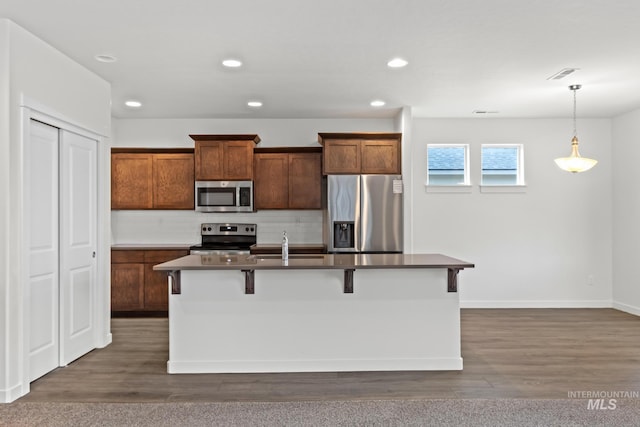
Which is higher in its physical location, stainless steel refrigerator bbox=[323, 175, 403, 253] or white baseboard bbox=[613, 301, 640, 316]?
stainless steel refrigerator bbox=[323, 175, 403, 253]

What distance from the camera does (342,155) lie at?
5895mm

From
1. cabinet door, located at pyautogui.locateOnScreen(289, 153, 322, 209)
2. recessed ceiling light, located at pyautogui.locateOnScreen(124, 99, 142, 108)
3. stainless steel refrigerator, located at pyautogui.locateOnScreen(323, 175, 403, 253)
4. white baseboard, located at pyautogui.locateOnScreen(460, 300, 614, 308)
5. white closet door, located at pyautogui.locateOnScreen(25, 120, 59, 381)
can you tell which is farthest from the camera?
white baseboard, located at pyautogui.locateOnScreen(460, 300, 614, 308)

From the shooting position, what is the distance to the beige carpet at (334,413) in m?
2.82

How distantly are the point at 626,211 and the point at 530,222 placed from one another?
1201mm

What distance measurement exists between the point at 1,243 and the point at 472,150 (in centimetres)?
555

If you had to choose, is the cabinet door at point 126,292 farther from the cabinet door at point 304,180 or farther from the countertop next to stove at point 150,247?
the cabinet door at point 304,180

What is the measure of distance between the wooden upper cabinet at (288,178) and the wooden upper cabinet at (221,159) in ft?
0.75

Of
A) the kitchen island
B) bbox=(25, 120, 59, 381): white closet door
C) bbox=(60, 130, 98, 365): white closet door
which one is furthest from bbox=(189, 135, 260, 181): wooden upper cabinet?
the kitchen island

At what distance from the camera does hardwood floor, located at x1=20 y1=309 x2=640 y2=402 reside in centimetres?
328

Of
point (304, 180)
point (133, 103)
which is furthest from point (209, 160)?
point (304, 180)

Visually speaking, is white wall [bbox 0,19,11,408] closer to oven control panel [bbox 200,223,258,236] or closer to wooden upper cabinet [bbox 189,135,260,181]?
wooden upper cabinet [bbox 189,135,260,181]

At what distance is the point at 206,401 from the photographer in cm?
316

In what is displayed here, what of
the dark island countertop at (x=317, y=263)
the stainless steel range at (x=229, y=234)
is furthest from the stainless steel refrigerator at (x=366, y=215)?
the dark island countertop at (x=317, y=263)

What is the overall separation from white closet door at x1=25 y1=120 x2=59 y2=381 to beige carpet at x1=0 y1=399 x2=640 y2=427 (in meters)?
0.60
